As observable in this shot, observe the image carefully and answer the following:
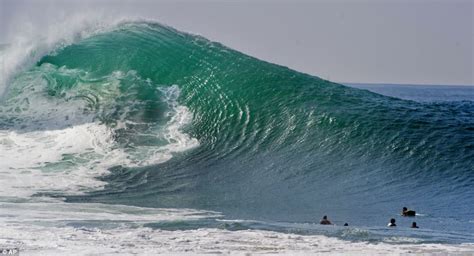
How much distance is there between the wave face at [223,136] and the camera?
17.3m

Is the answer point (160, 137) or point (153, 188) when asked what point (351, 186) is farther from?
point (160, 137)

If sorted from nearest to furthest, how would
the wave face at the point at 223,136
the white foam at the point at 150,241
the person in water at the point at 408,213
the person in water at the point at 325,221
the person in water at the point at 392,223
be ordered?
the white foam at the point at 150,241 < the person in water at the point at 392,223 < the person in water at the point at 325,221 < the person in water at the point at 408,213 < the wave face at the point at 223,136

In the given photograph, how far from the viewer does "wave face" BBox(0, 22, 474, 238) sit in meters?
17.3

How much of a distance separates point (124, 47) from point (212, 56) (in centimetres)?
295

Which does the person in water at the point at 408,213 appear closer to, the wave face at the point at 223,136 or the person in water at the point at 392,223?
the wave face at the point at 223,136

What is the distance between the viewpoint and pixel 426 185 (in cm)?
1823

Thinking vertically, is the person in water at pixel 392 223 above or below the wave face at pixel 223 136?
below

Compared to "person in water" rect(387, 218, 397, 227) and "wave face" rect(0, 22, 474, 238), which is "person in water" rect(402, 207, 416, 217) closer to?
"wave face" rect(0, 22, 474, 238)

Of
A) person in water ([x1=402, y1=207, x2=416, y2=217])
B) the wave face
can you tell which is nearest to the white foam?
the wave face

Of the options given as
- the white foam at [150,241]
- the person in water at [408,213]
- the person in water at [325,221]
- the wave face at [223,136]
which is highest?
the wave face at [223,136]

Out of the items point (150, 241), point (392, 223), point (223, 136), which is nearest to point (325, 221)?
point (392, 223)

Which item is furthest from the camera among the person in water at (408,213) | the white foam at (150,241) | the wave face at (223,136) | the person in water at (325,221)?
the wave face at (223,136)

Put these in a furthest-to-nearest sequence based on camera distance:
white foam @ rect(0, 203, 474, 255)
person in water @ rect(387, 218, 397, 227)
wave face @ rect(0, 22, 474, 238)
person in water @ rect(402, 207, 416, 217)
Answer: wave face @ rect(0, 22, 474, 238), person in water @ rect(402, 207, 416, 217), person in water @ rect(387, 218, 397, 227), white foam @ rect(0, 203, 474, 255)

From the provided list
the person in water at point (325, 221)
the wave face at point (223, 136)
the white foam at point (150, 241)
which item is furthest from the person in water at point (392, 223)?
the white foam at point (150, 241)
